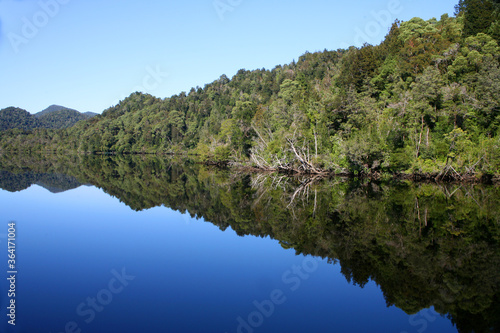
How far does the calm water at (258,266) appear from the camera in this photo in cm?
879

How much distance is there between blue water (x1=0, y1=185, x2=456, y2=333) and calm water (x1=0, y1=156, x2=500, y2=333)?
0.16 feet

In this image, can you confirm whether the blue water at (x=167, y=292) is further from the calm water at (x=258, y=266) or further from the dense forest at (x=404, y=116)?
the dense forest at (x=404, y=116)

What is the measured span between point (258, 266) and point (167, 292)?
12.6 feet

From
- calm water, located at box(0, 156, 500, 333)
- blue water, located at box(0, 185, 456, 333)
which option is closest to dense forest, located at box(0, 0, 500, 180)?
calm water, located at box(0, 156, 500, 333)

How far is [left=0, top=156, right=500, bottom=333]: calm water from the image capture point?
8789 mm

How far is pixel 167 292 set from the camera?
10.4m

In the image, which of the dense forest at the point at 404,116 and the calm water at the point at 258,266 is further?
the dense forest at the point at 404,116

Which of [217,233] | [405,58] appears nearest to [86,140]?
[405,58]

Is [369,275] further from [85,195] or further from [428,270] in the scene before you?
[85,195]

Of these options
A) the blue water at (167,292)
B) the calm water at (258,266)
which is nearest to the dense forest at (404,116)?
the calm water at (258,266)

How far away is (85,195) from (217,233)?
1824cm

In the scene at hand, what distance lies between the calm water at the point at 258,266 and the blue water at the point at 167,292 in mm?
48

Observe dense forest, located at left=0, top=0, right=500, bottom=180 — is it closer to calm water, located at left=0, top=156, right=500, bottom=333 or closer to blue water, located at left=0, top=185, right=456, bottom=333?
calm water, located at left=0, top=156, right=500, bottom=333

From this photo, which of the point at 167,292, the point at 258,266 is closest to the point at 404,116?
the point at 258,266
